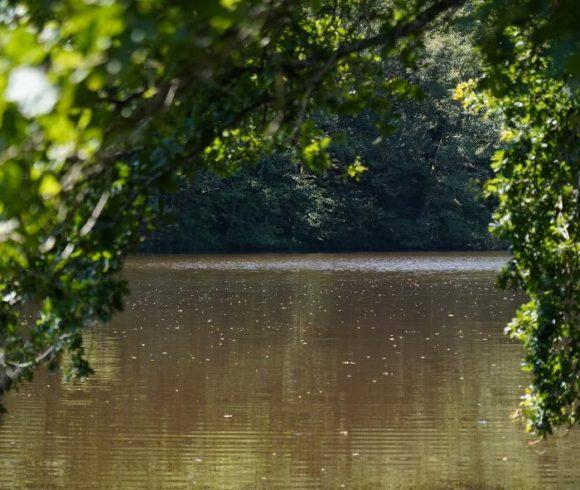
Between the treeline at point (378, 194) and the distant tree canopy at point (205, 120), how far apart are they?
149 feet

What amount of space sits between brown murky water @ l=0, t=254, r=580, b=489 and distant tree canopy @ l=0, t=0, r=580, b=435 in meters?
1.82

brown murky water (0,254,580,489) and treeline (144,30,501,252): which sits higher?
treeline (144,30,501,252)

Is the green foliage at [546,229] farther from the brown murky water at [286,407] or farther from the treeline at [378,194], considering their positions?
the treeline at [378,194]

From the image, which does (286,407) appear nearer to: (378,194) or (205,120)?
(205,120)

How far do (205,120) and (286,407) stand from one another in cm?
755

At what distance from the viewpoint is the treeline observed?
55594 mm

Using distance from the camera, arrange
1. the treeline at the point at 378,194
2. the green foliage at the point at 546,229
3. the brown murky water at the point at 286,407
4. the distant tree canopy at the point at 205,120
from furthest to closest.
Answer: the treeline at the point at 378,194, the brown murky water at the point at 286,407, the green foliage at the point at 546,229, the distant tree canopy at the point at 205,120

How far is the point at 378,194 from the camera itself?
62.0 m

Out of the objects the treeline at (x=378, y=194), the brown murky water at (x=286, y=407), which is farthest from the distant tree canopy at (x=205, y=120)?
the treeline at (x=378, y=194)

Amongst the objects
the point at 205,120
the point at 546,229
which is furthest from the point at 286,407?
the point at 205,120

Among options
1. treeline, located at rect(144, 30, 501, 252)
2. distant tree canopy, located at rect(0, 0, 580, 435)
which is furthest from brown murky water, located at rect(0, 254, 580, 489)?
treeline, located at rect(144, 30, 501, 252)

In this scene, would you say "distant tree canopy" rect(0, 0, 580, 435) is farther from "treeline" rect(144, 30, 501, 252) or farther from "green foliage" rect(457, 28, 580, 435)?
"treeline" rect(144, 30, 501, 252)

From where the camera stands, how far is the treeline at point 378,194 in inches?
2189

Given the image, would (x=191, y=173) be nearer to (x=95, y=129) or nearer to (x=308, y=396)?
(x=95, y=129)
